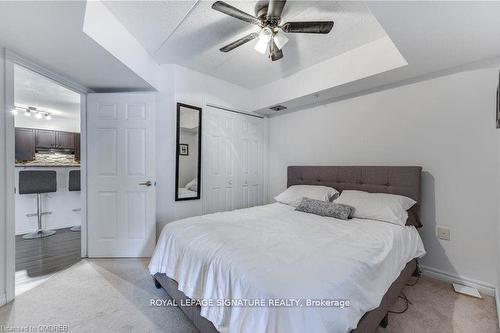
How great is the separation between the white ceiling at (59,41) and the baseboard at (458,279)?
3.76m

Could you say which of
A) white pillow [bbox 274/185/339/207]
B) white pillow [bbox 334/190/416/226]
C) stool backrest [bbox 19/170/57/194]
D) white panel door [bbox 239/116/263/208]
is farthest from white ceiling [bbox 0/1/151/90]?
white pillow [bbox 334/190/416/226]

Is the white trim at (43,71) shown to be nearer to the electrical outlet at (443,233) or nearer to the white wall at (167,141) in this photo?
the white wall at (167,141)

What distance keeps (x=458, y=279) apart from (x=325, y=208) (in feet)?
4.61

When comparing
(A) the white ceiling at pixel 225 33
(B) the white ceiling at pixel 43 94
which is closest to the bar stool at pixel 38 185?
(B) the white ceiling at pixel 43 94

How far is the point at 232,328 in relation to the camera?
3.51 ft

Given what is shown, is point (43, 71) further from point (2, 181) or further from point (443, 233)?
point (443, 233)

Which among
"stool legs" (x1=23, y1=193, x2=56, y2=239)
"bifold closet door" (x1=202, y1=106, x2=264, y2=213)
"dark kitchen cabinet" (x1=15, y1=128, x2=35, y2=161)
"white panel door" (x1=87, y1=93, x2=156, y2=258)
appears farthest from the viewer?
"dark kitchen cabinet" (x1=15, y1=128, x2=35, y2=161)

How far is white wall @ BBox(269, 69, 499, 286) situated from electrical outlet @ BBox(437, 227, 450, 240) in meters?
0.04

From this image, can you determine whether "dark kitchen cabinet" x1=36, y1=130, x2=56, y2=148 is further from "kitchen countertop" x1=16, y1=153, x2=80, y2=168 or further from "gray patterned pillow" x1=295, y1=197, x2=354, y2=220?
"gray patterned pillow" x1=295, y1=197, x2=354, y2=220

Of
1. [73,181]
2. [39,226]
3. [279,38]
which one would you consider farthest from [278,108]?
[39,226]

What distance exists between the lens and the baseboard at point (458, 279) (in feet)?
6.50

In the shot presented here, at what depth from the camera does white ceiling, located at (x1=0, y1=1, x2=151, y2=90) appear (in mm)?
1423

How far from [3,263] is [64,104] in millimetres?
3721

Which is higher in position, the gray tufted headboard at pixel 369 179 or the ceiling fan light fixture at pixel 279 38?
the ceiling fan light fixture at pixel 279 38
